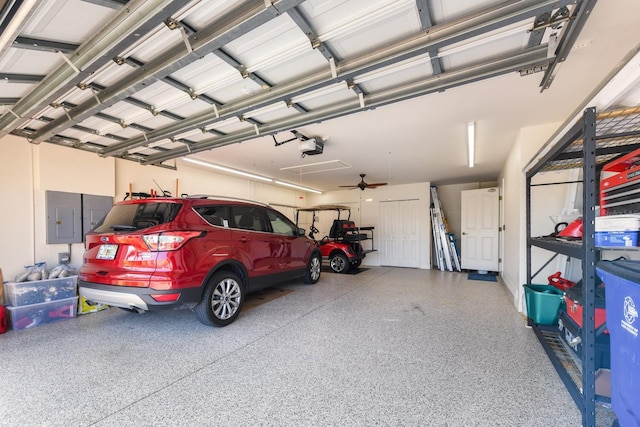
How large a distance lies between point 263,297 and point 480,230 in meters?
5.88

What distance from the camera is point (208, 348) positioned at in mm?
2500

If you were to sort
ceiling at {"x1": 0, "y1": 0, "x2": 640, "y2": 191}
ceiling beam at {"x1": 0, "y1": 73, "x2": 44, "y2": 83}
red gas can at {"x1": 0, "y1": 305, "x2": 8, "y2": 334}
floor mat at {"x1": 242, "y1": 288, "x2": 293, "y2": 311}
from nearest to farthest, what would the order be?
ceiling at {"x1": 0, "y1": 0, "x2": 640, "y2": 191}
ceiling beam at {"x1": 0, "y1": 73, "x2": 44, "y2": 83}
red gas can at {"x1": 0, "y1": 305, "x2": 8, "y2": 334}
floor mat at {"x1": 242, "y1": 288, "x2": 293, "y2": 311}

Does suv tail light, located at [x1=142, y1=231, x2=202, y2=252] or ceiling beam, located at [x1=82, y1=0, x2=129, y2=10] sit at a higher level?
ceiling beam, located at [x1=82, y1=0, x2=129, y2=10]

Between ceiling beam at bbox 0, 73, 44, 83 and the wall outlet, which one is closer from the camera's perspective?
ceiling beam at bbox 0, 73, 44, 83

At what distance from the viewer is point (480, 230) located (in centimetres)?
691

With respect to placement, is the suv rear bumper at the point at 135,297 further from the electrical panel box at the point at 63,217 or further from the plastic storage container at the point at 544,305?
the plastic storage container at the point at 544,305

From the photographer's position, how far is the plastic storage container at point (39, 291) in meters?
3.09

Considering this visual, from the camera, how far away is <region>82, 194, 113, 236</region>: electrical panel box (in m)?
4.02

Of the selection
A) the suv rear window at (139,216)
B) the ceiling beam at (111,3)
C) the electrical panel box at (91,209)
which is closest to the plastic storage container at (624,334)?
the ceiling beam at (111,3)

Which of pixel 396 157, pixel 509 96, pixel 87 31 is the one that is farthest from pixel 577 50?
pixel 87 31

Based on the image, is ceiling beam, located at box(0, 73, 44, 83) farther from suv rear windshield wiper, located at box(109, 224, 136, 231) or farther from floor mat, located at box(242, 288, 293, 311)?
floor mat, located at box(242, 288, 293, 311)

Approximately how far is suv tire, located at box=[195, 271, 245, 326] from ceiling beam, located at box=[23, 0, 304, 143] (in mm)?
2014

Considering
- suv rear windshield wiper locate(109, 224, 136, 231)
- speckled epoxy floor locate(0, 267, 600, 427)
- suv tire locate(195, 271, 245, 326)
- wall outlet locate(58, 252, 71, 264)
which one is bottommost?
speckled epoxy floor locate(0, 267, 600, 427)

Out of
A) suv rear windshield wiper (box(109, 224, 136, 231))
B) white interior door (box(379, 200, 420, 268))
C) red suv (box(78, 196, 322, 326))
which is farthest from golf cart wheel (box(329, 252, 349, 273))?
suv rear windshield wiper (box(109, 224, 136, 231))
